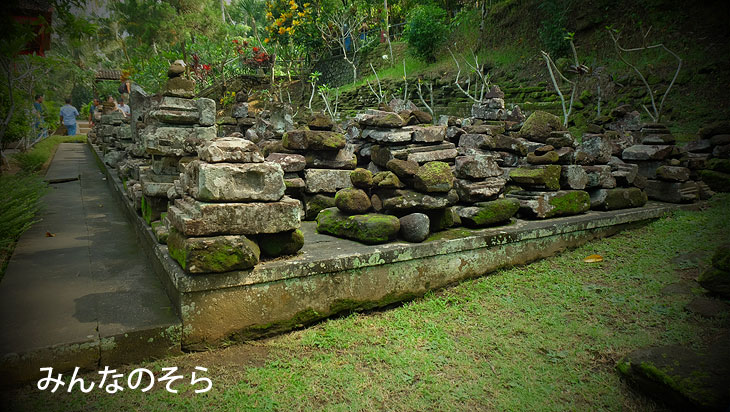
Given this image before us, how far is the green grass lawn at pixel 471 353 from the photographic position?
2264 millimetres

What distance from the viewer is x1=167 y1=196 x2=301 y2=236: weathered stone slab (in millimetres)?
2695

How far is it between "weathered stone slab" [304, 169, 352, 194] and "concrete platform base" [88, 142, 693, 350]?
2.05ft

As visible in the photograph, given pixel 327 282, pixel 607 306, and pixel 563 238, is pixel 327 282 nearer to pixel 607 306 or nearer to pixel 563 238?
pixel 607 306

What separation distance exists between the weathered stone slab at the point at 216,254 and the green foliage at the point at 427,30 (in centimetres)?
1648

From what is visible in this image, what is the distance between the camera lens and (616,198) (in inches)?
199

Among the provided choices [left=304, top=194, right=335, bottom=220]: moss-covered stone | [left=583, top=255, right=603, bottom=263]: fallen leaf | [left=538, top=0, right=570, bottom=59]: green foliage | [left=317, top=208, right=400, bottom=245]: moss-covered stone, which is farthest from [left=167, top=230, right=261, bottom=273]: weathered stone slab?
[left=538, top=0, right=570, bottom=59]: green foliage

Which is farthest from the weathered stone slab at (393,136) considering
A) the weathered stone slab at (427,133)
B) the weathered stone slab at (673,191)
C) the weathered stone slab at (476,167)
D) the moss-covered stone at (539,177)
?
the weathered stone slab at (673,191)

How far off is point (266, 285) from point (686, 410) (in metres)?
2.48

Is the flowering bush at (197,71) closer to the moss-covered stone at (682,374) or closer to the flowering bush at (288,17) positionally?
the flowering bush at (288,17)

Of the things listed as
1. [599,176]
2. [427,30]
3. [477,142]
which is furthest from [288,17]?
[599,176]

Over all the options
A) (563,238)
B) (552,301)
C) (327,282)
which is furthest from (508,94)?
(327,282)

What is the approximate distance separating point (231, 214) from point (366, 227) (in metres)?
1.17

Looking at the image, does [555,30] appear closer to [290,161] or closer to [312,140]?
[312,140]

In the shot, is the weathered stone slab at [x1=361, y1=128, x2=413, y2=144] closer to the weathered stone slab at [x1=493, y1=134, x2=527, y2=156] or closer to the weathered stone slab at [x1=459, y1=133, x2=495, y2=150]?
the weathered stone slab at [x1=459, y1=133, x2=495, y2=150]
